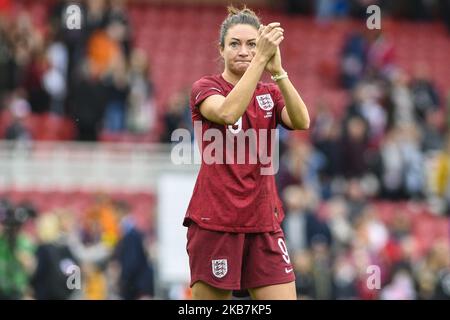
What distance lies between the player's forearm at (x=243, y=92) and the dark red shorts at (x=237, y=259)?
684mm

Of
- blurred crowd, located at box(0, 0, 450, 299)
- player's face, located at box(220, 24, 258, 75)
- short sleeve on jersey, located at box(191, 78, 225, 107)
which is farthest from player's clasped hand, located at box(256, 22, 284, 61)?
blurred crowd, located at box(0, 0, 450, 299)

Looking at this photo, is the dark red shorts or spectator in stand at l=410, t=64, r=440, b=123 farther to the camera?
spectator in stand at l=410, t=64, r=440, b=123

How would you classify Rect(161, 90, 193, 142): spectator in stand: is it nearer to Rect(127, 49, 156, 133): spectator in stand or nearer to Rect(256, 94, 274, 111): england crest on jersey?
Rect(127, 49, 156, 133): spectator in stand

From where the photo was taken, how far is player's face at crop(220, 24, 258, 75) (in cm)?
A: 795

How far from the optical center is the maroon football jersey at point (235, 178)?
789 cm

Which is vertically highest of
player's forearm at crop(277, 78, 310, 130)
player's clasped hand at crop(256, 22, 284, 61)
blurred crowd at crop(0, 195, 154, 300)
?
player's clasped hand at crop(256, 22, 284, 61)

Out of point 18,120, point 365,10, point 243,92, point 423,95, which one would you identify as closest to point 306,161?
point 423,95

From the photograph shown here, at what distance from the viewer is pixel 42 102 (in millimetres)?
19094

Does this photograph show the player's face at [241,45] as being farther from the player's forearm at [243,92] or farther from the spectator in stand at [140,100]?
the spectator in stand at [140,100]

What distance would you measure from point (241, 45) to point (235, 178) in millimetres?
728

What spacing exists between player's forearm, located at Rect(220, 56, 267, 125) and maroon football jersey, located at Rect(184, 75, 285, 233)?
28 cm

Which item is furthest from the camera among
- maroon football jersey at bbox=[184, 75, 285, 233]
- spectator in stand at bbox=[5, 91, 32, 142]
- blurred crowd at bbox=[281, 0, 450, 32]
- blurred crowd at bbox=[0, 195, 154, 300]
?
blurred crowd at bbox=[281, 0, 450, 32]

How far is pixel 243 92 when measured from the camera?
7.62 m

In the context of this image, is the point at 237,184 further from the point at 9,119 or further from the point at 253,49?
the point at 9,119
